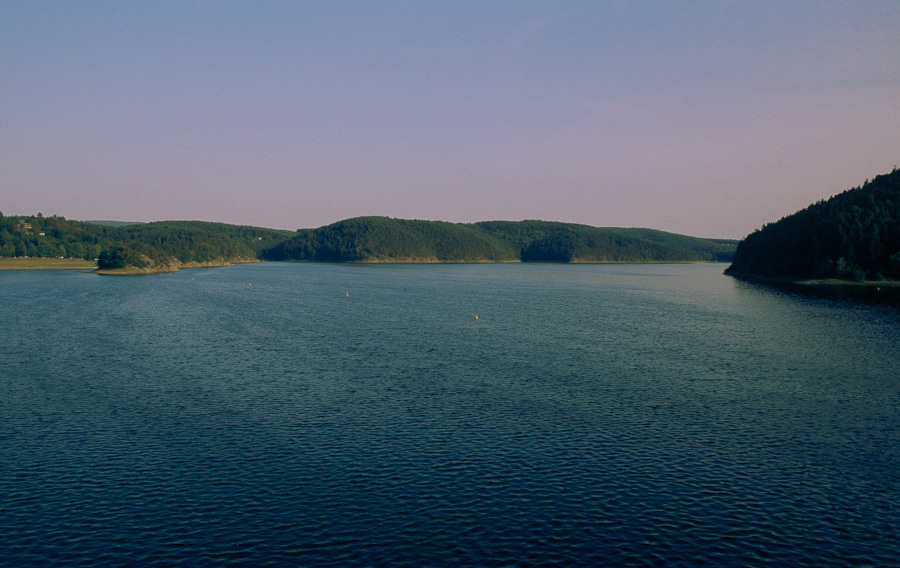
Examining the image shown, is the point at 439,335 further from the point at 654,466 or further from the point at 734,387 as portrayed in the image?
the point at 654,466

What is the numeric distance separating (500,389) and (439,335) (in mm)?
30705

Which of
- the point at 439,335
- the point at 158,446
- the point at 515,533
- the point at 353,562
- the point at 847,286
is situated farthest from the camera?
the point at 847,286

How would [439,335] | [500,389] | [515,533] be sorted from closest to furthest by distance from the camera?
[515,533], [500,389], [439,335]

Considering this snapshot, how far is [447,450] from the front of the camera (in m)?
37.1

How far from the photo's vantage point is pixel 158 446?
37.2m

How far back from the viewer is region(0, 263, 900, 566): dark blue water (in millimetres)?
26328

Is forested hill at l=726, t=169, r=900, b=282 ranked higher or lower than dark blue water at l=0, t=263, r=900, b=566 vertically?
higher

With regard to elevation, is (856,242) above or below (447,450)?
above

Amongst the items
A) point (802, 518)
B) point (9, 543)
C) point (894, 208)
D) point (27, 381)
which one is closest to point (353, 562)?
point (9, 543)

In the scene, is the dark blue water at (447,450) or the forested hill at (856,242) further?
the forested hill at (856,242)

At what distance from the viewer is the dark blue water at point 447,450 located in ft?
86.4

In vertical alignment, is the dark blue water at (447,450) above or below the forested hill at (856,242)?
below

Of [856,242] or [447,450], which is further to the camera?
[856,242]

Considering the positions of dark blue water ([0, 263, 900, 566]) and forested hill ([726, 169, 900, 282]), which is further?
forested hill ([726, 169, 900, 282])
